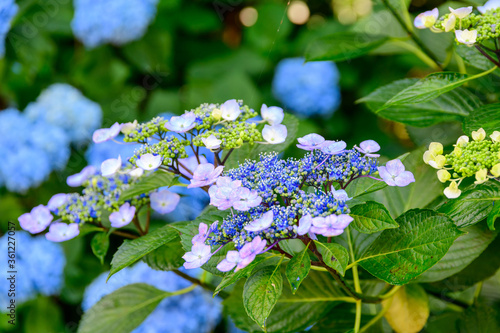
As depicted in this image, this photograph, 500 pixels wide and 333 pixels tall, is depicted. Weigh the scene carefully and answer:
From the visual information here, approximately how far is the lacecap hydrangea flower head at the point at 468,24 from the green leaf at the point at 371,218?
0.68 feet

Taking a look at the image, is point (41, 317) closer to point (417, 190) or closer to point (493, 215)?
point (417, 190)

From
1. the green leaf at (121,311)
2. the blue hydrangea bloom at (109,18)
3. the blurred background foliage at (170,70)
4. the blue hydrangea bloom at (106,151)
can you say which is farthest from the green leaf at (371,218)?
the blue hydrangea bloom at (109,18)

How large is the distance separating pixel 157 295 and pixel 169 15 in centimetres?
133

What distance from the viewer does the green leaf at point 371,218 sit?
0.47m

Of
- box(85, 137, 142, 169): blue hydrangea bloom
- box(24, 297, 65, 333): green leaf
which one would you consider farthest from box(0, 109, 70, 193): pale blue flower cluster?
box(24, 297, 65, 333): green leaf

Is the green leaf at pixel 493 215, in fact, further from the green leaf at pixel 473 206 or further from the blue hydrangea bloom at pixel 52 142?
the blue hydrangea bloom at pixel 52 142

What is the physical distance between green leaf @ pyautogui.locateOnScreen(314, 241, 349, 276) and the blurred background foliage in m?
0.78

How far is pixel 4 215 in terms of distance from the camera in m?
1.54

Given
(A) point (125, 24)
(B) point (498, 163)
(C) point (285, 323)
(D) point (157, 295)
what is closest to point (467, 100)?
(B) point (498, 163)

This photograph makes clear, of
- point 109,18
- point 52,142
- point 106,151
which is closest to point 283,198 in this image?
point 106,151

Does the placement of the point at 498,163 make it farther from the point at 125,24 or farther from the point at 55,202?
the point at 125,24

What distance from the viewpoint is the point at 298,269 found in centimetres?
47

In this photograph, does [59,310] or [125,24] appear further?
[125,24]

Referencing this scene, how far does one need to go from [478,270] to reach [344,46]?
1.32ft
